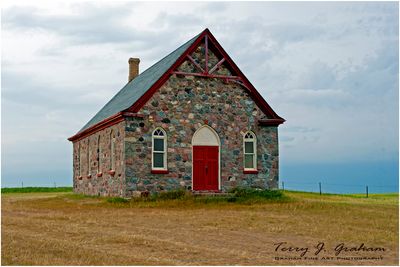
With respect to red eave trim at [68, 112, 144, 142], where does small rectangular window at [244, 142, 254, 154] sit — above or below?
below

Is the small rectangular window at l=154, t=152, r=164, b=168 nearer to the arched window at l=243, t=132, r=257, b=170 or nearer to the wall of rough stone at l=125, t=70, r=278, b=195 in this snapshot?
the wall of rough stone at l=125, t=70, r=278, b=195

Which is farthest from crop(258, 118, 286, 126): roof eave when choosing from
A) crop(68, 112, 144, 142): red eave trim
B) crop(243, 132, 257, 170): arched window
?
crop(68, 112, 144, 142): red eave trim

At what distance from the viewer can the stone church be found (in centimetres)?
2573

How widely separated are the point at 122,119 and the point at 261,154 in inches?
277

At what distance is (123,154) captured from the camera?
25609mm

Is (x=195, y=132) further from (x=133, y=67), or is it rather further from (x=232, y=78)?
(x=133, y=67)

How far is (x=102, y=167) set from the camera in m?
29.6

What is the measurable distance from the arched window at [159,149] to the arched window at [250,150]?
4149 mm

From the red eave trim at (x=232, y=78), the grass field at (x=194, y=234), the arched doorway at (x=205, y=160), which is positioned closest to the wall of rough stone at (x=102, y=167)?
the red eave trim at (x=232, y=78)

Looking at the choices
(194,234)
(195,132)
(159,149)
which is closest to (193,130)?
(195,132)

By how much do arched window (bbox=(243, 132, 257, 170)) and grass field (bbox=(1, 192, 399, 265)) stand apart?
13.4ft

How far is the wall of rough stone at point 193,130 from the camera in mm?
25645

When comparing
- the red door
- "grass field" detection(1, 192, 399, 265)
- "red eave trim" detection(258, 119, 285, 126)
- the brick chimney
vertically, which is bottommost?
"grass field" detection(1, 192, 399, 265)

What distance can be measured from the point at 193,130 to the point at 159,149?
1.86 meters
